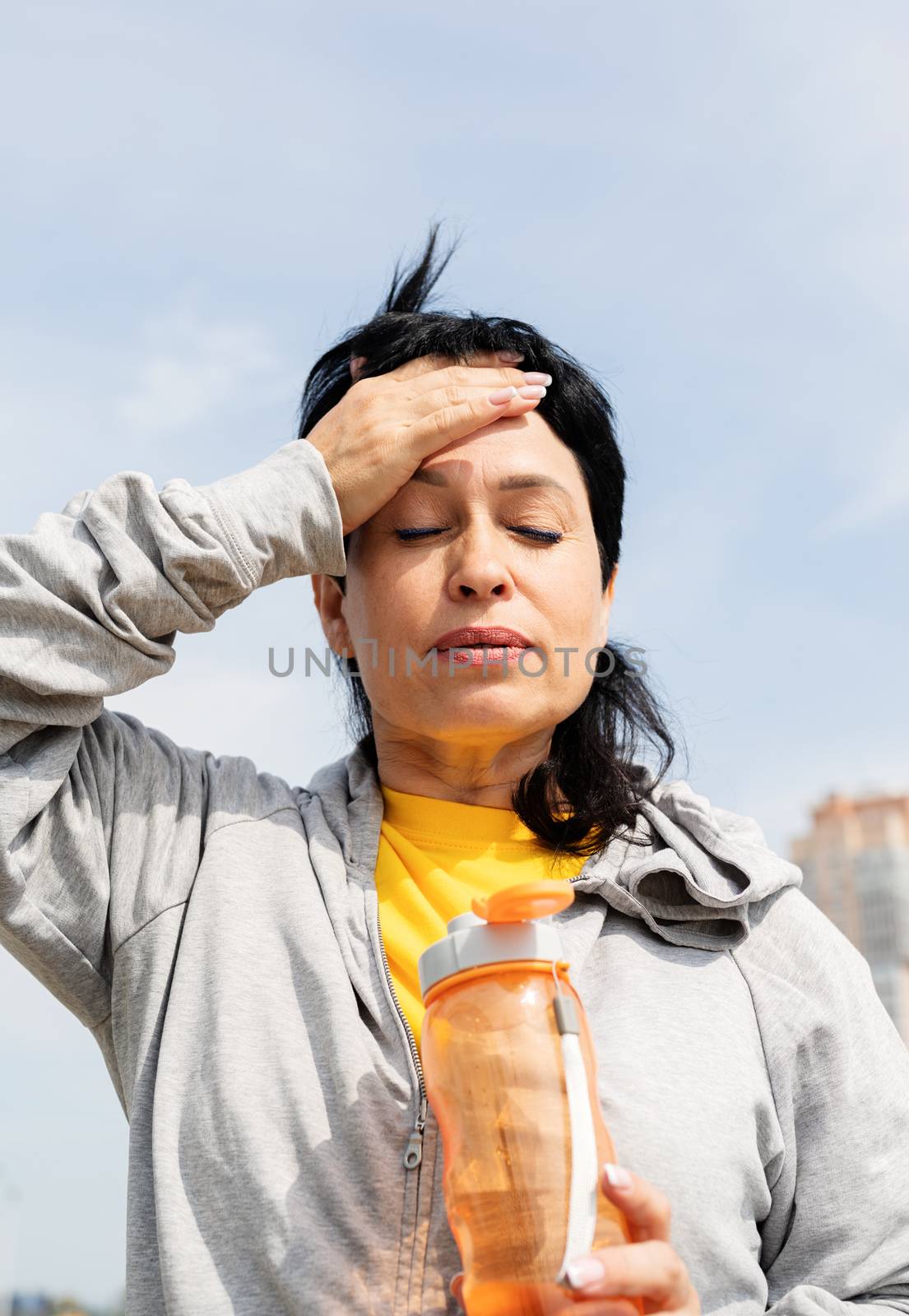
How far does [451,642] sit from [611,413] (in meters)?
0.91

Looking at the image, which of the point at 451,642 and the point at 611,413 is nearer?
Answer: the point at 451,642

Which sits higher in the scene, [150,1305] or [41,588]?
[41,588]

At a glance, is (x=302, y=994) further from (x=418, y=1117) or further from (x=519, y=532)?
(x=519, y=532)

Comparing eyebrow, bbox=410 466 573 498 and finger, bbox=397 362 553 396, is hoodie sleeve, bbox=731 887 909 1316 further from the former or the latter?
finger, bbox=397 362 553 396

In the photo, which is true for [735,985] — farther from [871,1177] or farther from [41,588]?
[41,588]

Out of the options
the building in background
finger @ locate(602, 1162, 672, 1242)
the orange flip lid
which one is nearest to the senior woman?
finger @ locate(602, 1162, 672, 1242)

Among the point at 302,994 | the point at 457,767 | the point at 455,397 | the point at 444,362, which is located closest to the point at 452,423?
the point at 455,397

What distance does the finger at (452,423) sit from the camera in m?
2.83

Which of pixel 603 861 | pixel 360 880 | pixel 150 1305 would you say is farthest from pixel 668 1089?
pixel 150 1305

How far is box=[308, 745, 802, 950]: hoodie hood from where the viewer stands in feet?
8.61

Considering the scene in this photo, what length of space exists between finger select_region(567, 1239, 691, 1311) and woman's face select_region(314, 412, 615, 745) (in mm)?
1253

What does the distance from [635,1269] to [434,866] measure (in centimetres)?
117

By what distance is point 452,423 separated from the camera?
113 inches

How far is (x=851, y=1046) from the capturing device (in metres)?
2.52
